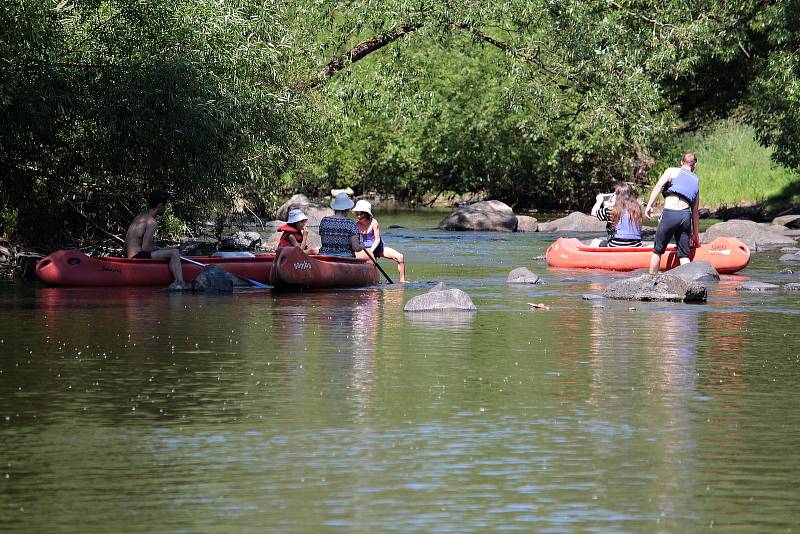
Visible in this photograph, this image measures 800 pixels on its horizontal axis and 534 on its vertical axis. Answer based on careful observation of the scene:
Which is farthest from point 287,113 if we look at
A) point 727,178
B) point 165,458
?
point 727,178

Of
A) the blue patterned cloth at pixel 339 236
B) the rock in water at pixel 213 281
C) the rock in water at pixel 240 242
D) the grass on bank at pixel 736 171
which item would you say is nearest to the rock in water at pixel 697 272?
the blue patterned cloth at pixel 339 236

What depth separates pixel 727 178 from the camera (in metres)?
45.1

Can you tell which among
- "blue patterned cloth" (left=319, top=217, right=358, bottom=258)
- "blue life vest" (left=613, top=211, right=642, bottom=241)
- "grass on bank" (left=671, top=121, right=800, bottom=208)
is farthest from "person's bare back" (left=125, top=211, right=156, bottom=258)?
"grass on bank" (left=671, top=121, right=800, bottom=208)

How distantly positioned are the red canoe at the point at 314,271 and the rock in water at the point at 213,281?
63 cm

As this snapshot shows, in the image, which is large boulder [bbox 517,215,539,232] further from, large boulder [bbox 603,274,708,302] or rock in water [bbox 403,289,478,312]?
rock in water [bbox 403,289,478,312]

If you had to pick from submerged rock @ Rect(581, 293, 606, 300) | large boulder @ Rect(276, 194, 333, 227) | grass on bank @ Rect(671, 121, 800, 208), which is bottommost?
submerged rock @ Rect(581, 293, 606, 300)

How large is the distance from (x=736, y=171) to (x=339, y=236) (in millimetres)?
27395

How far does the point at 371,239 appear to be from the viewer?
2162 centimetres

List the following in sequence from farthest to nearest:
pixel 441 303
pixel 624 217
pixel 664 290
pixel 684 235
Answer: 1. pixel 624 217
2. pixel 684 235
3. pixel 664 290
4. pixel 441 303

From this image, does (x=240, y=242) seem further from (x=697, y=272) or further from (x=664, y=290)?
(x=664, y=290)

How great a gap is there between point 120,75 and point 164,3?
124cm

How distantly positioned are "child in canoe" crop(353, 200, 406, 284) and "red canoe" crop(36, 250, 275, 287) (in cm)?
158

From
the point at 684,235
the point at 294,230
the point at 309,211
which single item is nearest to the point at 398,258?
the point at 294,230

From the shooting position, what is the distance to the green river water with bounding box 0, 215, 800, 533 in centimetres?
694
